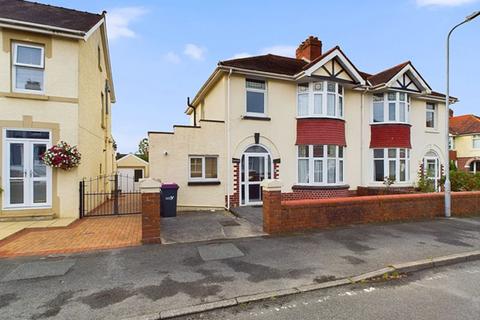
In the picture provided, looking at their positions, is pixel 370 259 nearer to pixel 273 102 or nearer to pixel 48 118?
pixel 273 102

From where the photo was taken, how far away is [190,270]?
4836 millimetres

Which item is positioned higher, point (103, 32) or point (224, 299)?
point (103, 32)

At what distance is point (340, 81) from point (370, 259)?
370 inches

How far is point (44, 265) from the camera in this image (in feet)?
16.4

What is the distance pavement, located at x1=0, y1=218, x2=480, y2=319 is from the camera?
145 inches

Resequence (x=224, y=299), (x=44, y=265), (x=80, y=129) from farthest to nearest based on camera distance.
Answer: (x=80, y=129) < (x=44, y=265) < (x=224, y=299)

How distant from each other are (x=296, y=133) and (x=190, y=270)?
9.01 metres

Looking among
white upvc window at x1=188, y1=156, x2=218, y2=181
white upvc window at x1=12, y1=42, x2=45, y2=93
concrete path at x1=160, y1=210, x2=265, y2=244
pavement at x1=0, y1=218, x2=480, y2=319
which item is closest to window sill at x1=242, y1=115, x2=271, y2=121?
white upvc window at x1=188, y1=156, x2=218, y2=181

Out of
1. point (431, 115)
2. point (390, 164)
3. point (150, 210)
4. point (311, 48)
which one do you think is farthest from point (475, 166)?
point (150, 210)

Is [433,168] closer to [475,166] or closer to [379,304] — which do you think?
[379,304]

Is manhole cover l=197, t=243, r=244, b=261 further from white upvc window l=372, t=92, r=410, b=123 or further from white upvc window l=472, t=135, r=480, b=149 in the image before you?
white upvc window l=472, t=135, r=480, b=149

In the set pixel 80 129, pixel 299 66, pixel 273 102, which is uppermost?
pixel 299 66

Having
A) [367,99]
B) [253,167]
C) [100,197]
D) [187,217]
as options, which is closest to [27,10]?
[100,197]

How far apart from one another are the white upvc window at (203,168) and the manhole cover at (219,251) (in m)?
5.05
